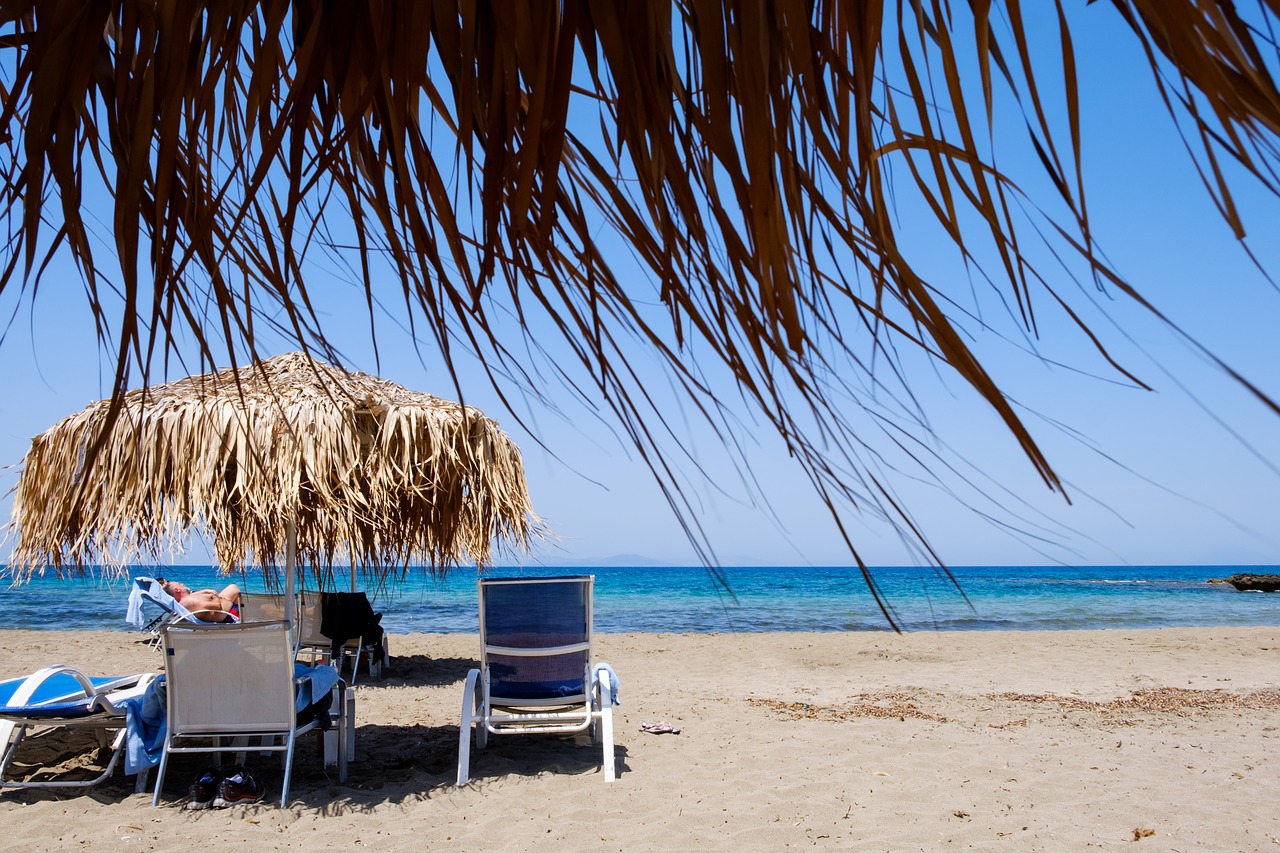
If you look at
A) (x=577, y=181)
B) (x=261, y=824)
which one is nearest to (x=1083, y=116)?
(x=577, y=181)

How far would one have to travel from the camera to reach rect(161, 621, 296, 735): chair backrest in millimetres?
4168

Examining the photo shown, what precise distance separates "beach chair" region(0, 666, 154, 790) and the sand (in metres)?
0.19

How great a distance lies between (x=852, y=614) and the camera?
73.9 ft

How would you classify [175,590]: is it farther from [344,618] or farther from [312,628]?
[312,628]

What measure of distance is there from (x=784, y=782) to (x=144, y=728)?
9.89ft

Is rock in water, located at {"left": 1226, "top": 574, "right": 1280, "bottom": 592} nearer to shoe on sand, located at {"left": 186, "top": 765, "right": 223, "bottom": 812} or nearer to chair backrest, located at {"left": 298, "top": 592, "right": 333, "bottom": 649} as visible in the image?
chair backrest, located at {"left": 298, "top": 592, "right": 333, "bottom": 649}

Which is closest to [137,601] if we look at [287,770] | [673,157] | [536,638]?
[287,770]

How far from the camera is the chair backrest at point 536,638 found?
16.0 feet

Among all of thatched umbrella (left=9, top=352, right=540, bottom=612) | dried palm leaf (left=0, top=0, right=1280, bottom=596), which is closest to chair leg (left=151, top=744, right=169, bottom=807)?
thatched umbrella (left=9, top=352, right=540, bottom=612)

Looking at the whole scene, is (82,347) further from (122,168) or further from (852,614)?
(852,614)

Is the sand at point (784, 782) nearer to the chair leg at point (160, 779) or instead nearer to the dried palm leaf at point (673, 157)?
the chair leg at point (160, 779)

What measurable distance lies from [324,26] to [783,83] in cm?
34

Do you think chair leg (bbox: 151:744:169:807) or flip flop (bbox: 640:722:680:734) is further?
flip flop (bbox: 640:722:680:734)

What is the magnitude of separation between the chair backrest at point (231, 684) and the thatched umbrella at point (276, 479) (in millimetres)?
819
